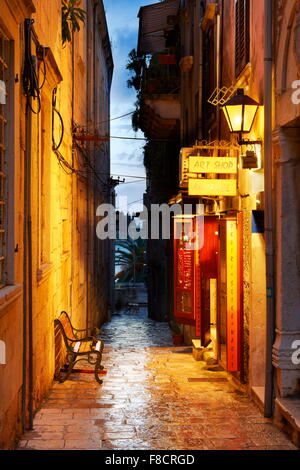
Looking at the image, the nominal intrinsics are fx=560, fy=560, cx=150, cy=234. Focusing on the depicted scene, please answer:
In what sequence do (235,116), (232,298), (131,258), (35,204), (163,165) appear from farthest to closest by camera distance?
1. (131,258)
2. (163,165)
3. (232,298)
4. (235,116)
5. (35,204)

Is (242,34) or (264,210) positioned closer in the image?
(264,210)

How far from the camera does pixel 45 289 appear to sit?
815 centimetres

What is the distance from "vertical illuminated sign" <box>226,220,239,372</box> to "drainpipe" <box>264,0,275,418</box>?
1.74 metres

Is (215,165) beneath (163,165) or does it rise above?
beneath

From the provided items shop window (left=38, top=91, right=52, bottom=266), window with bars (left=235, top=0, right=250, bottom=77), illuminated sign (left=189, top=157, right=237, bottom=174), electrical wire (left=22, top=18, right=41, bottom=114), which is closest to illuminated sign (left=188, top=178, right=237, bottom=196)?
illuminated sign (left=189, top=157, right=237, bottom=174)

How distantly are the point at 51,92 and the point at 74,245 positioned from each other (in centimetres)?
502

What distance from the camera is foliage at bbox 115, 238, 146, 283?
45562mm

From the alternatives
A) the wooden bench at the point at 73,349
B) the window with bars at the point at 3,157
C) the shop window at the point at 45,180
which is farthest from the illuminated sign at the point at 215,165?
the window with bars at the point at 3,157

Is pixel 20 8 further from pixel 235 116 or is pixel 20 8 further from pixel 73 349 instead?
pixel 73 349

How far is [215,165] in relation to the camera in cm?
927

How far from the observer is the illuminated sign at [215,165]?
9.27m

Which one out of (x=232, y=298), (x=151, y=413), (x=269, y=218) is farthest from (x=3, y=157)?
(x=232, y=298)

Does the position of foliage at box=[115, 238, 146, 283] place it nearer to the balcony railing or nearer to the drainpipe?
the balcony railing

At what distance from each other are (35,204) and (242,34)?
4927 millimetres
